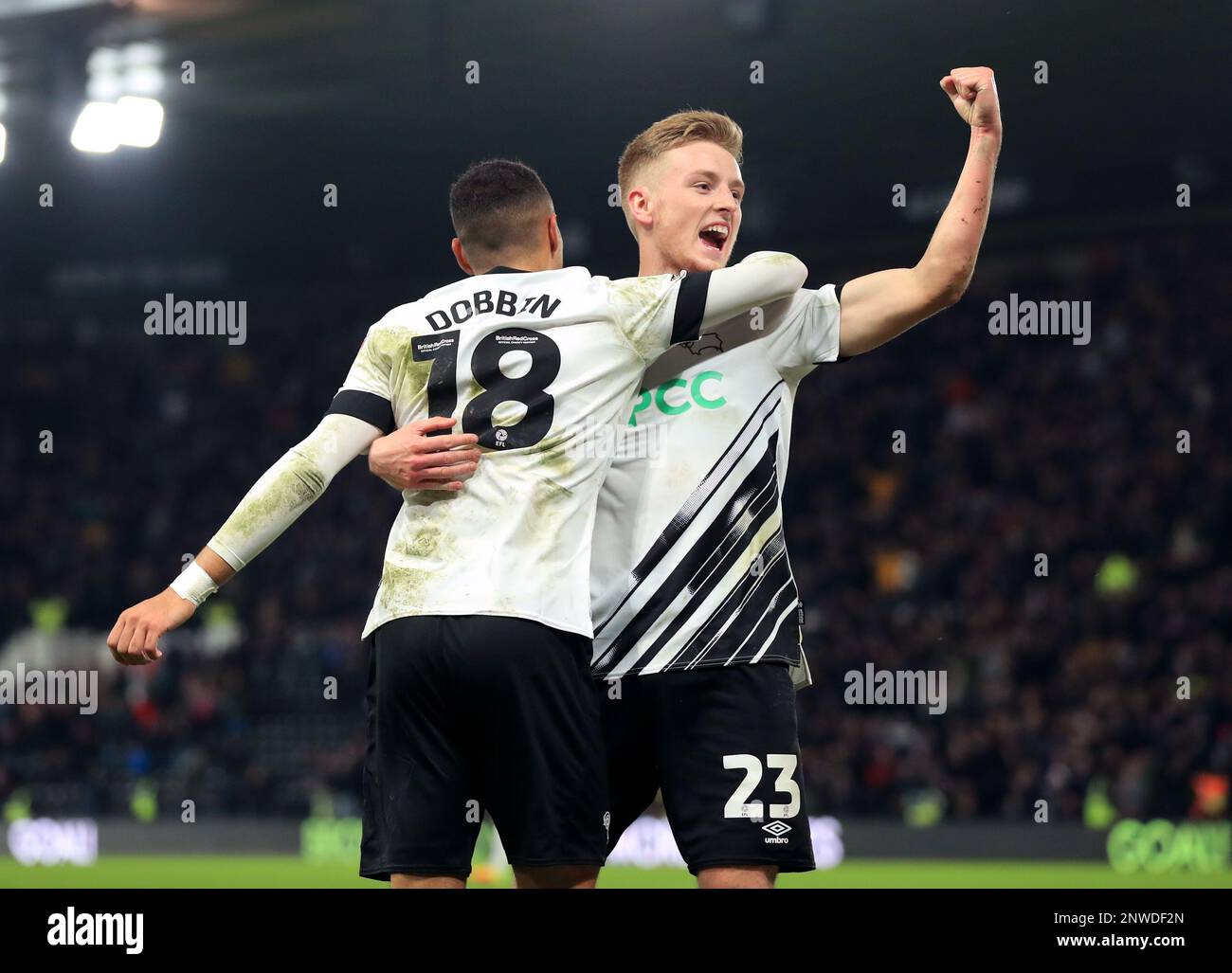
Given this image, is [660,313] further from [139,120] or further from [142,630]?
[139,120]

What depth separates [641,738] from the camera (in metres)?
4.09

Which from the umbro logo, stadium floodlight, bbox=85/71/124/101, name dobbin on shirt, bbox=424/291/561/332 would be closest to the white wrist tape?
name dobbin on shirt, bbox=424/291/561/332

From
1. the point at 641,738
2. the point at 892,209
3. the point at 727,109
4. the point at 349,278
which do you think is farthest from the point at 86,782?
the point at 641,738

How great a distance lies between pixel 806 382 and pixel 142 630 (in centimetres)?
1833

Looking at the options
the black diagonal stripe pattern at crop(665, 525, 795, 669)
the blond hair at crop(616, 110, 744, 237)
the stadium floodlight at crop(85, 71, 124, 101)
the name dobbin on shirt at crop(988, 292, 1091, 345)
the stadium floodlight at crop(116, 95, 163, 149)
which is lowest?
the black diagonal stripe pattern at crop(665, 525, 795, 669)

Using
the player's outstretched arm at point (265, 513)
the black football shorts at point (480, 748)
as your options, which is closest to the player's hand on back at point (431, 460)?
the player's outstretched arm at point (265, 513)

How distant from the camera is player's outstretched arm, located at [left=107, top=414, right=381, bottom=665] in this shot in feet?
12.6

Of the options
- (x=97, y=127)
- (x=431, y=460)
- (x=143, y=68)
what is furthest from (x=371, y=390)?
(x=143, y=68)

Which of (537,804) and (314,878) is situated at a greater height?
(537,804)

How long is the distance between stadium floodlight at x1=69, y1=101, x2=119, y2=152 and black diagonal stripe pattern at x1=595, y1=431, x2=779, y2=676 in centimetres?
1070
